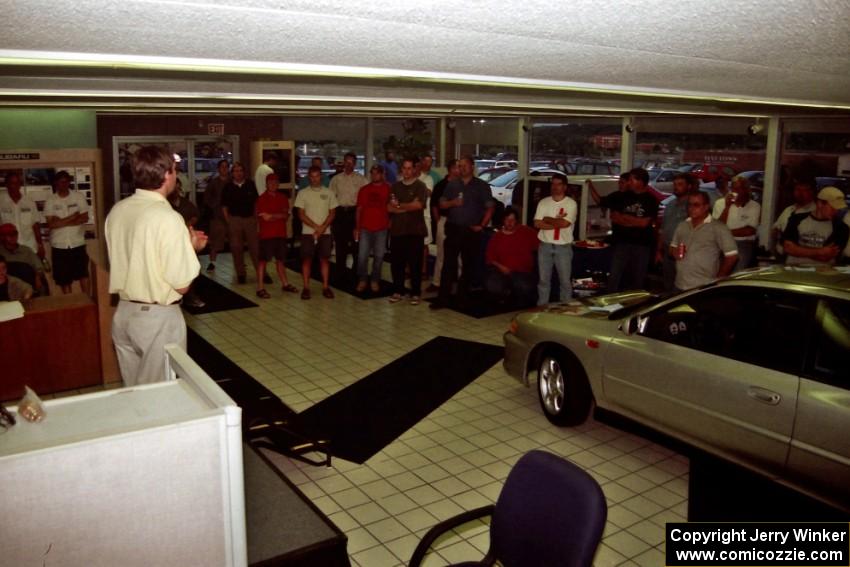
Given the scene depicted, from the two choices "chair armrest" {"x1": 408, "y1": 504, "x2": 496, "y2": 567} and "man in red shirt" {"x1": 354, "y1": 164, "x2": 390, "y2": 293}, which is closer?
"chair armrest" {"x1": 408, "y1": 504, "x2": 496, "y2": 567}

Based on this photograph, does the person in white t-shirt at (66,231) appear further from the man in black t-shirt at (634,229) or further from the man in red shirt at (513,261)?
the man in black t-shirt at (634,229)

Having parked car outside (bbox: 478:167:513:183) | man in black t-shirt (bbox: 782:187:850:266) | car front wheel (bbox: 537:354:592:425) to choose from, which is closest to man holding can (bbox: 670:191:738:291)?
man in black t-shirt (bbox: 782:187:850:266)

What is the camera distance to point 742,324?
4902 mm

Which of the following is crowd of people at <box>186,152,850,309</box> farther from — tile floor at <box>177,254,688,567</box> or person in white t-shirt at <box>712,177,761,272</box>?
tile floor at <box>177,254,688,567</box>

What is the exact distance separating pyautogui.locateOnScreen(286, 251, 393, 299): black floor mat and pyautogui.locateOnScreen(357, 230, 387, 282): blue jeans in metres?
0.25

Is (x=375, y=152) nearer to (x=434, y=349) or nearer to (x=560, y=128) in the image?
(x=560, y=128)

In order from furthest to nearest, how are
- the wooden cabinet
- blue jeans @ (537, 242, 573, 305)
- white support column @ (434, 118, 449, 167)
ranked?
white support column @ (434, 118, 449, 167) → blue jeans @ (537, 242, 573, 305) → the wooden cabinet

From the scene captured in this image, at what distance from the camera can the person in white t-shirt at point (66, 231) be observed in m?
9.70

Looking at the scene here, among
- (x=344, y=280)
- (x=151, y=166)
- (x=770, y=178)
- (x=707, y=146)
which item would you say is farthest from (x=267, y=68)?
(x=707, y=146)

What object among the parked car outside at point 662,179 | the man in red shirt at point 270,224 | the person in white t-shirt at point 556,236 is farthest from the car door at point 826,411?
the parked car outside at point 662,179

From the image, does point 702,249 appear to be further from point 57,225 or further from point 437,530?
point 57,225

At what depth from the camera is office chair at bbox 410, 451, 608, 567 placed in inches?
110

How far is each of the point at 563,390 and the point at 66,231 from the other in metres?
7.02

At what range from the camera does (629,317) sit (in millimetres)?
5719
